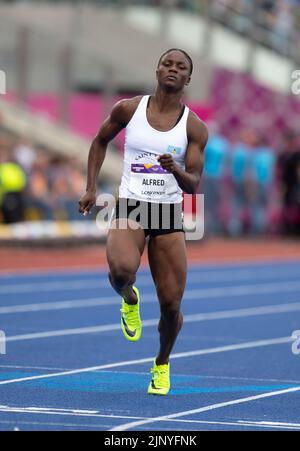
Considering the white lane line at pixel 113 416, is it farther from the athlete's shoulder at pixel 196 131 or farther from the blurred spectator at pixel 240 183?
the blurred spectator at pixel 240 183

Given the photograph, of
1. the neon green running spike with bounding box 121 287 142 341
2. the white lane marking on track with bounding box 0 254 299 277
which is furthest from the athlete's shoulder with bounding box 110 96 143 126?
the white lane marking on track with bounding box 0 254 299 277

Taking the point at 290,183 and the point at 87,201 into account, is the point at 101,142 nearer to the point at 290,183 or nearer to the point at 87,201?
the point at 87,201

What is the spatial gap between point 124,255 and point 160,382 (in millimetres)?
936

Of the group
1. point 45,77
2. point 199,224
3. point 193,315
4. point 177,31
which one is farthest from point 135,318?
point 177,31

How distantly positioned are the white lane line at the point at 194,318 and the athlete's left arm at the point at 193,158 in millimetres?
3702

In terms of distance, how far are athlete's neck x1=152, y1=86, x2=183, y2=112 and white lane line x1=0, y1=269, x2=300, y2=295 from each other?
25.4 ft

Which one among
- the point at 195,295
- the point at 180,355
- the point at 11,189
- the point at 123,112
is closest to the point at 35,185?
the point at 11,189

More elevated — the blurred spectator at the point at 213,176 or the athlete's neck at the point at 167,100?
the blurred spectator at the point at 213,176

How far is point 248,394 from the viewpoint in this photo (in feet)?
30.2

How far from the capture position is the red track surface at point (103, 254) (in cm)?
2116

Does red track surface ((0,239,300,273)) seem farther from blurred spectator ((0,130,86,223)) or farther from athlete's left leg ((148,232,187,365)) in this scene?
athlete's left leg ((148,232,187,365))

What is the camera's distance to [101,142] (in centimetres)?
921

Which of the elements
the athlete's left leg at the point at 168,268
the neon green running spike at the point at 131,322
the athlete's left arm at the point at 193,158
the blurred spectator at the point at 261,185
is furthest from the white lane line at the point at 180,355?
the blurred spectator at the point at 261,185

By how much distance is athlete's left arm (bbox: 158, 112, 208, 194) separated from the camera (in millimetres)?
8711
